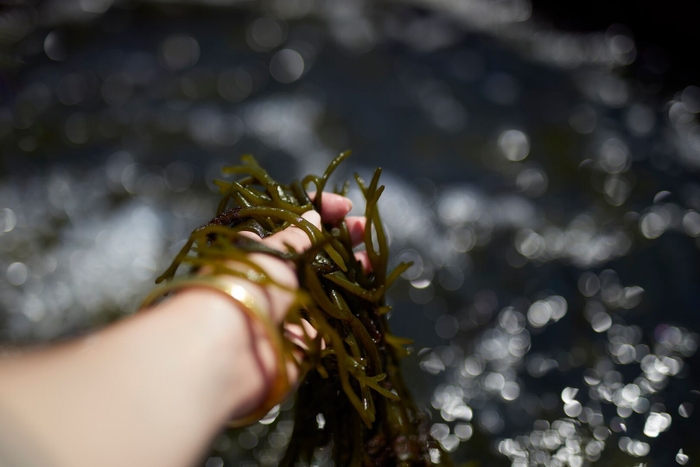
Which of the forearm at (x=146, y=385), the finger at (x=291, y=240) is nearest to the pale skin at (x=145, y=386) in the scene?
the forearm at (x=146, y=385)

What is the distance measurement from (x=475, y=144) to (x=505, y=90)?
632 millimetres

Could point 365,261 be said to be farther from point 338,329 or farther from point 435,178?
point 435,178

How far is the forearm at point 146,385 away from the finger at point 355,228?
66cm

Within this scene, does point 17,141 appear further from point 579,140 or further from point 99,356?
point 579,140

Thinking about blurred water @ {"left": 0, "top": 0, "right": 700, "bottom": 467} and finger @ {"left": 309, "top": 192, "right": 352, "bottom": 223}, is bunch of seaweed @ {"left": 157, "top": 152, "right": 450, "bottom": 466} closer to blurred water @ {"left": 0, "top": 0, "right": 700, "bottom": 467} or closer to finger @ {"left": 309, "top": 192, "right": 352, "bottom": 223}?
finger @ {"left": 309, "top": 192, "right": 352, "bottom": 223}

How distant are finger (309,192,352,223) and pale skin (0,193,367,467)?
48 cm

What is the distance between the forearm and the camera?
1.01 m

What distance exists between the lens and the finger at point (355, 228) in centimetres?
181

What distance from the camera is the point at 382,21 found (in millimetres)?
4730

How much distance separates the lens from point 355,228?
1.82 meters

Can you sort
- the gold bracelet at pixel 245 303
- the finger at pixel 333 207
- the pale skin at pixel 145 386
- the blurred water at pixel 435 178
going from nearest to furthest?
the pale skin at pixel 145 386 < the gold bracelet at pixel 245 303 < the finger at pixel 333 207 < the blurred water at pixel 435 178

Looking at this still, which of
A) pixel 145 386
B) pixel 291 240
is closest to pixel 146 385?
pixel 145 386

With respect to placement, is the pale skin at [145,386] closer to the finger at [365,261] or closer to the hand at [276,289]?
the hand at [276,289]

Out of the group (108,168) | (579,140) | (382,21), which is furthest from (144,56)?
(579,140)
